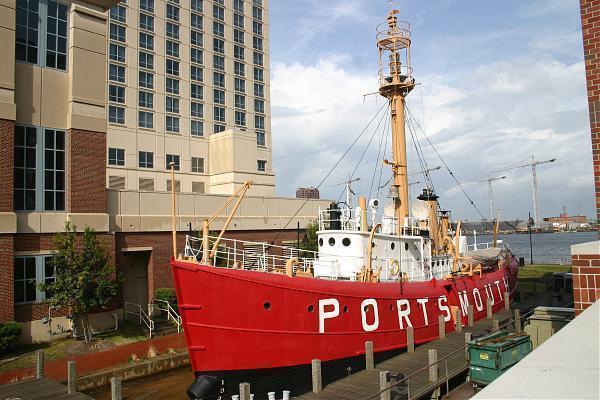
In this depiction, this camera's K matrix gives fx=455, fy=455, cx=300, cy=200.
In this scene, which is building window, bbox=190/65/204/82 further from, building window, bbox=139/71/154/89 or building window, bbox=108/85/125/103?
building window, bbox=108/85/125/103

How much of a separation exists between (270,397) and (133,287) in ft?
57.7

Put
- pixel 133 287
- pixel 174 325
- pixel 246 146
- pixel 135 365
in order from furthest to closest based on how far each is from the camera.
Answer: pixel 246 146 < pixel 133 287 < pixel 174 325 < pixel 135 365

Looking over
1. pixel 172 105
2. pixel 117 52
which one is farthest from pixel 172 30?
pixel 172 105

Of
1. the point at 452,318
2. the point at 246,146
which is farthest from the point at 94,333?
the point at 246,146

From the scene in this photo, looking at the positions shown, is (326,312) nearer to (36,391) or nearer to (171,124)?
(36,391)

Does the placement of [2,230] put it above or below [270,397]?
above

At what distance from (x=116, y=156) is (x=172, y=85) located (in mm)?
10256

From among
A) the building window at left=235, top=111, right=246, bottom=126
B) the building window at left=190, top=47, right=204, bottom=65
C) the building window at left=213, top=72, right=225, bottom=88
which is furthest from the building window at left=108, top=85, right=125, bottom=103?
the building window at left=235, top=111, right=246, bottom=126

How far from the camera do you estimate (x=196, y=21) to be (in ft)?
164

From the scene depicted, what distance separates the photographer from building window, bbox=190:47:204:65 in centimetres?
4924

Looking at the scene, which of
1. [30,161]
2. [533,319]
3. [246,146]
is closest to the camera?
[533,319]

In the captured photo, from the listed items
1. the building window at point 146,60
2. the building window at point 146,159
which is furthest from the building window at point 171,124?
the building window at point 146,60

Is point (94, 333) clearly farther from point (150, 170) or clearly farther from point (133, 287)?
point (150, 170)

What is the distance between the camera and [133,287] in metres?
28.3
